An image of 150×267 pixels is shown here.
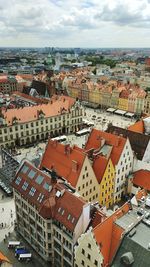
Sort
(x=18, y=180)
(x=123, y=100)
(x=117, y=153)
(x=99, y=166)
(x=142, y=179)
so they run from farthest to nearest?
(x=123, y=100) → (x=142, y=179) → (x=117, y=153) → (x=99, y=166) → (x=18, y=180)

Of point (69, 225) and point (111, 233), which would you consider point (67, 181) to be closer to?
point (69, 225)

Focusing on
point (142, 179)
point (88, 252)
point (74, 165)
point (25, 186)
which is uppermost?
point (74, 165)

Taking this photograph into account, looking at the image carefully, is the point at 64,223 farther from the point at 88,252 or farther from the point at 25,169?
the point at 25,169

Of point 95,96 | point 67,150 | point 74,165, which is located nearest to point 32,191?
point 74,165

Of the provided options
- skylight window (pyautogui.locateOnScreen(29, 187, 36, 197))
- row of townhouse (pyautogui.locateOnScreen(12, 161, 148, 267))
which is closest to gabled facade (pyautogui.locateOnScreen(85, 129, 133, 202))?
row of townhouse (pyautogui.locateOnScreen(12, 161, 148, 267))

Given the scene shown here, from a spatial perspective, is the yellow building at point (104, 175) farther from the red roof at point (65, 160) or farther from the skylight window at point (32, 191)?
the skylight window at point (32, 191)

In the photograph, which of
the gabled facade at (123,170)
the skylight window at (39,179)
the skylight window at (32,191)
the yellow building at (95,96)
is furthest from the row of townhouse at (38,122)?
the skylight window at (32,191)

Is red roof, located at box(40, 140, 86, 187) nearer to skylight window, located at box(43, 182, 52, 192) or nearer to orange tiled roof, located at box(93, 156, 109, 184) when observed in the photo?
orange tiled roof, located at box(93, 156, 109, 184)
